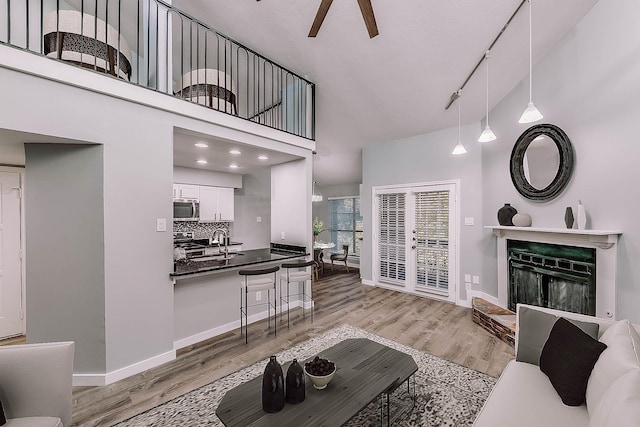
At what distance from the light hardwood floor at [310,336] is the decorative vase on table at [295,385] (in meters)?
1.29

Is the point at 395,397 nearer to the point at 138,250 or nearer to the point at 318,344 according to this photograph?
the point at 318,344

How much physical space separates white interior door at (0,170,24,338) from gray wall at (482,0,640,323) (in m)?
6.49

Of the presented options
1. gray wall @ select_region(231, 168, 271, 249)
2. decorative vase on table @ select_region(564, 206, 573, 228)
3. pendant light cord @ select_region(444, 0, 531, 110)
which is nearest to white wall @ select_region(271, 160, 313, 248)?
gray wall @ select_region(231, 168, 271, 249)

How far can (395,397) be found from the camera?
2.13 metres

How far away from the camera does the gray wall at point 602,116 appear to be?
235 cm

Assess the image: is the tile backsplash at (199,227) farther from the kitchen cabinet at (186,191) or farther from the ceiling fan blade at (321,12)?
the ceiling fan blade at (321,12)

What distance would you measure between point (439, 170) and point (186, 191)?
499 cm

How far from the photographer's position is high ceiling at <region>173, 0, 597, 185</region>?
276cm

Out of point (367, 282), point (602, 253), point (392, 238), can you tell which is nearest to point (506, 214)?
point (602, 253)

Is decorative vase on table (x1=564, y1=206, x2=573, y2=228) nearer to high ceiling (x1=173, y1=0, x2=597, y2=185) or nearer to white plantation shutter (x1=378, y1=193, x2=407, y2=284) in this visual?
high ceiling (x1=173, y1=0, x2=597, y2=185)

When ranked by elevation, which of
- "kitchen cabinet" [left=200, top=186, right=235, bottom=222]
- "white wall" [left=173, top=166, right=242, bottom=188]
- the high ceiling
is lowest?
"kitchen cabinet" [left=200, top=186, right=235, bottom=222]

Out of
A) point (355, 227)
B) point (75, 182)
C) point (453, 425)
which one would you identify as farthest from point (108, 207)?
point (355, 227)

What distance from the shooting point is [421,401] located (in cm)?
209

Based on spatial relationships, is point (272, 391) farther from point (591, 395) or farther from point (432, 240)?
point (432, 240)
